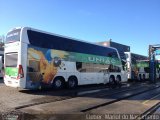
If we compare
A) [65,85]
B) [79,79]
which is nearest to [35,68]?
[65,85]

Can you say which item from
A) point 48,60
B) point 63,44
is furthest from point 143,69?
point 48,60

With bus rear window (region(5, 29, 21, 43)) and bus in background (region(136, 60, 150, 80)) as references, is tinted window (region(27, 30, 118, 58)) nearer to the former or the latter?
bus rear window (region(5, 29, 21, 43))

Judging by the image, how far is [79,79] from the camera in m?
17.8

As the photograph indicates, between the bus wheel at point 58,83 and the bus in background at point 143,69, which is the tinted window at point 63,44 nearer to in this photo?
the bus wheel at point 58,83

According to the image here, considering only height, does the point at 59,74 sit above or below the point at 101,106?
above

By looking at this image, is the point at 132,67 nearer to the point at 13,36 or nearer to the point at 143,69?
the point at 143,69

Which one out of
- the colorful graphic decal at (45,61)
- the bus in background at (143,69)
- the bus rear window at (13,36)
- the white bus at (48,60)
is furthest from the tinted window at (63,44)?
the bus in background at (143,69)

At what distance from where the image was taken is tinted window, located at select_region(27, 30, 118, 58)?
14.5 meters

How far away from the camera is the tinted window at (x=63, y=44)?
47.5 feet

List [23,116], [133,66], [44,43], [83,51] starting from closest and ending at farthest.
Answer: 1. [23,116]
2. [44,43]
3. [83,51]
4. [133,66]

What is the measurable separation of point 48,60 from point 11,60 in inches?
87.5

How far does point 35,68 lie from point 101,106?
212 inches

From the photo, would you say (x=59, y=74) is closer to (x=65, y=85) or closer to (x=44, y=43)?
(x=65, y=85)

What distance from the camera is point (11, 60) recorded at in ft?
47.4
